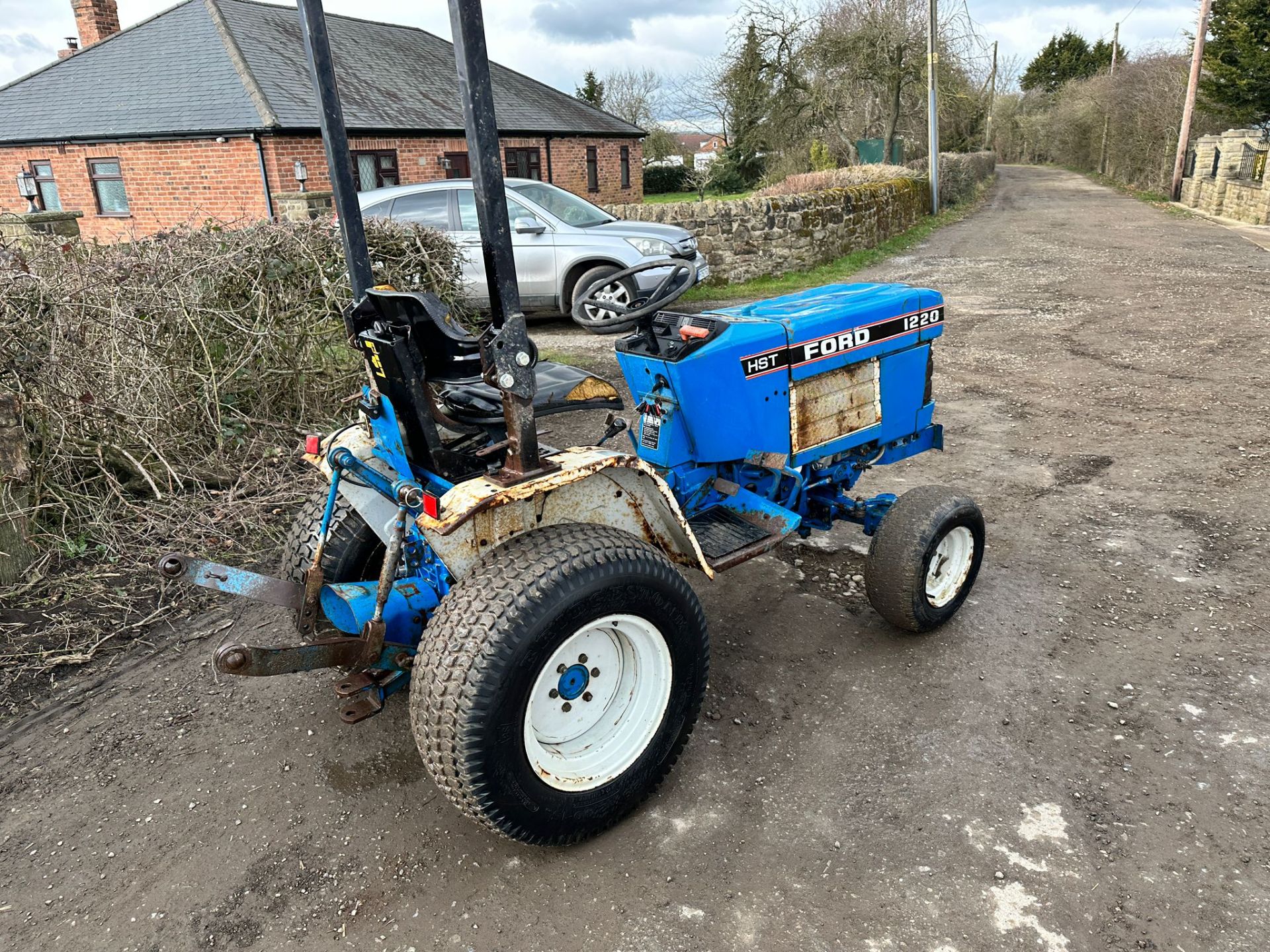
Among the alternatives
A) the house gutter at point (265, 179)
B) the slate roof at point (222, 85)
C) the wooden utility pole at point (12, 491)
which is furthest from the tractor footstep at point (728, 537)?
the slate roof at point (222, 85)

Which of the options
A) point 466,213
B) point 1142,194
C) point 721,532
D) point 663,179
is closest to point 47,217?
point 466,213

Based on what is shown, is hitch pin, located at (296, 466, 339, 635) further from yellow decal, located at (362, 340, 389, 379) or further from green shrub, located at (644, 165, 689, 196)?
green shrub, located at (644, 165, 689, 196)

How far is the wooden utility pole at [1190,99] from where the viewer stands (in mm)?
20391

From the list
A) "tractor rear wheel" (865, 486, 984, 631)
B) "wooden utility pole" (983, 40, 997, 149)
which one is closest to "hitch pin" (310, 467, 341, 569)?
"tractor rear wheel" (865, 486, 984, 631)

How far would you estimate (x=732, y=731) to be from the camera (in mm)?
2936

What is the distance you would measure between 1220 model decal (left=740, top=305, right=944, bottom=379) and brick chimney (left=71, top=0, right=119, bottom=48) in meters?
26.4

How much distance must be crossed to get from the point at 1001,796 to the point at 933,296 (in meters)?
2.07

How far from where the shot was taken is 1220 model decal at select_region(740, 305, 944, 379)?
3.05 meters

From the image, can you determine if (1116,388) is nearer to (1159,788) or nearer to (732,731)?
(1159,788)

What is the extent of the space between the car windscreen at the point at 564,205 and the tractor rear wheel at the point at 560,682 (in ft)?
25.7

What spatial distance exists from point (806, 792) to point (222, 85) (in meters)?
19.4

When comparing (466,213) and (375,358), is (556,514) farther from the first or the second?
(466,213)

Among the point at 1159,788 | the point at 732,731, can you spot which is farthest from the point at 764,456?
the point at 1159,788

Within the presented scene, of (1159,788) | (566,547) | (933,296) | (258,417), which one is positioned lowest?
(1159,788)
